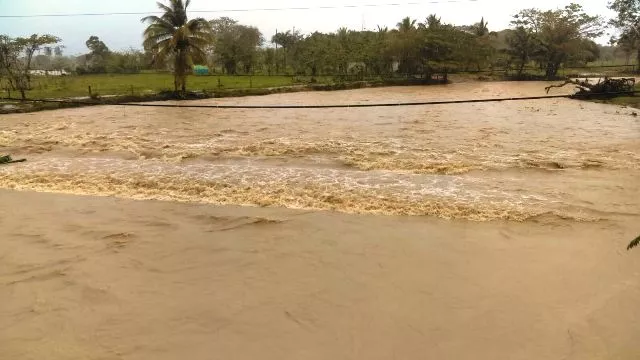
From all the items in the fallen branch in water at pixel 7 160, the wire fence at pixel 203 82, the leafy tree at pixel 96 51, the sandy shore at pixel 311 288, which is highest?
the leafy tree at pixel 96 51

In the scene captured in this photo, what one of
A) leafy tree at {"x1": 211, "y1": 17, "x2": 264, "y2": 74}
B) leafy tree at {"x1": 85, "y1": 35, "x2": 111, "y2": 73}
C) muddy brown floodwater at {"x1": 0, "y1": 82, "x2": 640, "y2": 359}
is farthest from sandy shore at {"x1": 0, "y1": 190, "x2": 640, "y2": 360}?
leafy tree at {"x1": 85, "y1": 35, "x2": 111, "y2": 73}

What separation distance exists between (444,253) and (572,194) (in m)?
3.57

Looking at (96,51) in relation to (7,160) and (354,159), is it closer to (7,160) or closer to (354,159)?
(7,160)

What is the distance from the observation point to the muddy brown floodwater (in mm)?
4266

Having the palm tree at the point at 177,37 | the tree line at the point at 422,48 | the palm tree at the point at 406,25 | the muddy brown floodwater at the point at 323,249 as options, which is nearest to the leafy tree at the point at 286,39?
the tree line at the point at 422,48

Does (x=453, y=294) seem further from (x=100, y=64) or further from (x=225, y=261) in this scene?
(x=100, y=64)

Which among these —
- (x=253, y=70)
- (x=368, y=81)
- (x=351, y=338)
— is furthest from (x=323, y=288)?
(x=253, y=70)

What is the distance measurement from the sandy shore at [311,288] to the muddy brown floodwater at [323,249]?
0.08 ft

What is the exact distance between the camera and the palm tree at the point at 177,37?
20.0 metres

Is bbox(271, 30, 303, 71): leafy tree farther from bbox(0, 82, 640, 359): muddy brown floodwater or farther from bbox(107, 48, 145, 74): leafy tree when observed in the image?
bbox(0, 82, 640, 359): muddy brown floodwater

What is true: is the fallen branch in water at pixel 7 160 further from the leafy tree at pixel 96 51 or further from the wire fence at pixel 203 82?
the leafy tree at pixel 96 51

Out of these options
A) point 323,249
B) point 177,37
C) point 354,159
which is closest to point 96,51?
point 177,37

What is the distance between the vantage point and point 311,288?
5.12 metres

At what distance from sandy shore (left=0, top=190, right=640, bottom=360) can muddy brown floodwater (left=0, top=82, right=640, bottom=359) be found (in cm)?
2
